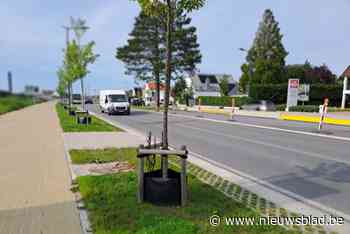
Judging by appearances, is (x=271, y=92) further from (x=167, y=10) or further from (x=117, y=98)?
(x=167, y=10)

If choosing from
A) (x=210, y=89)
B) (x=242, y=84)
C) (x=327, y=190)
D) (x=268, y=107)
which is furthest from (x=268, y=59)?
(x=327, y=190)

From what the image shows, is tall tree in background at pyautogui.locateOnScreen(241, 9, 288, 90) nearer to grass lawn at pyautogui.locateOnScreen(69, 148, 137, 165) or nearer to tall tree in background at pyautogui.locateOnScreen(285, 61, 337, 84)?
tall tree in background at pyautogui.locateOnScreen(285, 61, 337, 84)

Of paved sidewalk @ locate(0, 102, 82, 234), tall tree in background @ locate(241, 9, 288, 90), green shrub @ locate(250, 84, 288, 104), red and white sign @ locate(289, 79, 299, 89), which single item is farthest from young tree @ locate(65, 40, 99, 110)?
tall tree in background @ locate(241, 9, 288, 90)

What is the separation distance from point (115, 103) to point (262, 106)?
57.9ft

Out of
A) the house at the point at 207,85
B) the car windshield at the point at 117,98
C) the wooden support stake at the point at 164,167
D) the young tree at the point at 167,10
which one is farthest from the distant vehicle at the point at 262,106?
the house at the point at 207,85

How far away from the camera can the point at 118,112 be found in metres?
28.2

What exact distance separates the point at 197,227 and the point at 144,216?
0.73m

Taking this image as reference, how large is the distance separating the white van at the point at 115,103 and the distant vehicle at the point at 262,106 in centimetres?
1626

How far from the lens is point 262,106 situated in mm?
35969

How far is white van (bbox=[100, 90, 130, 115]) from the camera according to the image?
2805 cm

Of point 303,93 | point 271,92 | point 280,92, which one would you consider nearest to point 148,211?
point 303,93

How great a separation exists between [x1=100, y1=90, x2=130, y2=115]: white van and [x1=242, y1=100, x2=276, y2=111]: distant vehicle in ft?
53.4

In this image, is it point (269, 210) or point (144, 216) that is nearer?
point (144, 216)

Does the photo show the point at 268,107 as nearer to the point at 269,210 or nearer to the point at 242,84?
the point at 242,84
